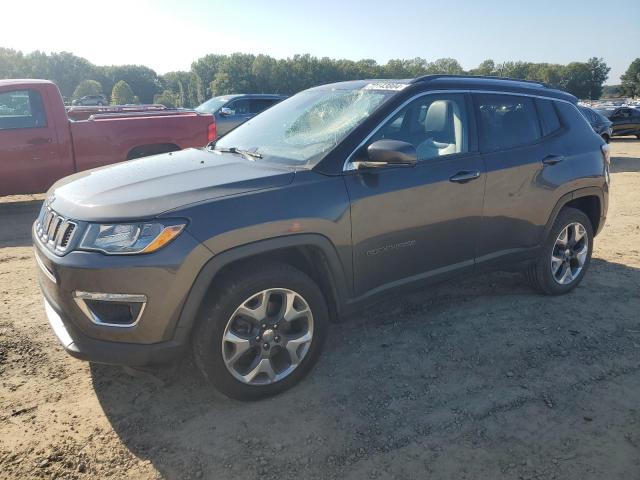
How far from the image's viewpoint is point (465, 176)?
11.8ft

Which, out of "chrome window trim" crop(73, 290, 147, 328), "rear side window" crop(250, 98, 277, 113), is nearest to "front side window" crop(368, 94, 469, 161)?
"chrome window trim" crop(73, 290, 147, 328)

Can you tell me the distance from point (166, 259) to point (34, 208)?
23.3 ft

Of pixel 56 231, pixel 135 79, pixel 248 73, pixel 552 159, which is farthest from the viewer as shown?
pixel 135 79

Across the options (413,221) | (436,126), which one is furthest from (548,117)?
(413,221)

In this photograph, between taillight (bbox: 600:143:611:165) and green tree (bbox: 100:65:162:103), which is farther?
green tree (bbox: 100:65:162:103)

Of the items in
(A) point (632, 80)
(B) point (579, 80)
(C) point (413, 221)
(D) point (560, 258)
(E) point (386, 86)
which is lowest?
(D) point (560, 258)

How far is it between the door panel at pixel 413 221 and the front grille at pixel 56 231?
1.57m

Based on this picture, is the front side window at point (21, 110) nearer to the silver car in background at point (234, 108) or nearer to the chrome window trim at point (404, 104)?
the chrome window trim at point (404, 104)

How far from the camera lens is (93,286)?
251 centimetres

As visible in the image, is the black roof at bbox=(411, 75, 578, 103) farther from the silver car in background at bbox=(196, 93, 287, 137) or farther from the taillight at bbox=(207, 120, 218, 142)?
the silver car in background at bbox=(196, 93, 287, 137)

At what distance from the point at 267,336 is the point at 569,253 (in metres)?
3.01

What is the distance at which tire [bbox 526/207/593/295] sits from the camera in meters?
4.32

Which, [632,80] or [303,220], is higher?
[632,80]

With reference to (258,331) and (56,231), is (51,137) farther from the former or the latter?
(258,331)
